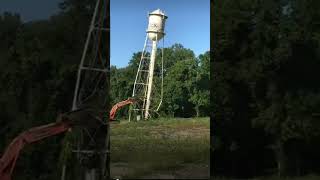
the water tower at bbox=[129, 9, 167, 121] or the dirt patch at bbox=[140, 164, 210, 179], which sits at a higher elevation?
the water tower at bbox=[129, 9, 167, 121]

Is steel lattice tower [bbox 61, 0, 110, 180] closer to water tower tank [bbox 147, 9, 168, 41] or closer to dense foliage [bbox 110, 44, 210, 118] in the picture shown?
dense foliage [bbox 110, 44, 210, 118]

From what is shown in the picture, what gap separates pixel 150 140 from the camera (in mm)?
2877

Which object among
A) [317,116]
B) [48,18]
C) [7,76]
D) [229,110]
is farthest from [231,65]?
[7,76]

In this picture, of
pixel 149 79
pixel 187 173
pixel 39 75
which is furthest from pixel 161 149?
pixel 39 75

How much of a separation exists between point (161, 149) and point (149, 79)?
1.28ft

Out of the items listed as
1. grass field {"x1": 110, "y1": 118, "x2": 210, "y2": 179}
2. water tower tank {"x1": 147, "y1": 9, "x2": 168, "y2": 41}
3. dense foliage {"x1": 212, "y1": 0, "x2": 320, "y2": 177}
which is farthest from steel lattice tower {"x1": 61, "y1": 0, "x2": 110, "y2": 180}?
dense foliage {"x1": 212, "y1": 0, "x2": 320, "y2": 177}

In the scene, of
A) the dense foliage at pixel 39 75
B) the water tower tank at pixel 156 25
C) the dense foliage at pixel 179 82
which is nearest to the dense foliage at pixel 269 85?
the dense foliage at pixel 179 82

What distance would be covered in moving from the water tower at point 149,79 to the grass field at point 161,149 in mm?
78

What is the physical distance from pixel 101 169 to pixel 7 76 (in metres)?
1.56

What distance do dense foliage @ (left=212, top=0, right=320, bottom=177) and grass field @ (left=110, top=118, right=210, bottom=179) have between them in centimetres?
53

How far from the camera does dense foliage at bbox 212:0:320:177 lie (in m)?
3.41

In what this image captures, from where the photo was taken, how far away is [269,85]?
3566 millimetres

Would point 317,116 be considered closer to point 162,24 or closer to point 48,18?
point 162,24

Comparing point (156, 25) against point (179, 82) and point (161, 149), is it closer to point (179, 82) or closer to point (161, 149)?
point (179, 82)
